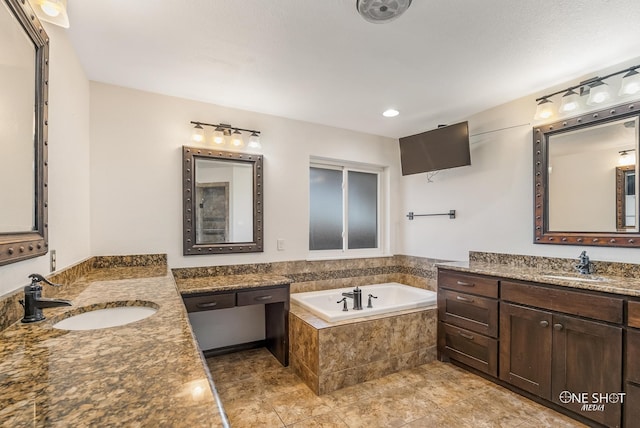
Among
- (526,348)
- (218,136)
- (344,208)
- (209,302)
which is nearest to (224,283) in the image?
(209,302)

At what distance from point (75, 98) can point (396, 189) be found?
328 cm

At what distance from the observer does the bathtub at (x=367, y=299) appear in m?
2.54

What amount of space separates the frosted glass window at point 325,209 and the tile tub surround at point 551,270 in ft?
4.42

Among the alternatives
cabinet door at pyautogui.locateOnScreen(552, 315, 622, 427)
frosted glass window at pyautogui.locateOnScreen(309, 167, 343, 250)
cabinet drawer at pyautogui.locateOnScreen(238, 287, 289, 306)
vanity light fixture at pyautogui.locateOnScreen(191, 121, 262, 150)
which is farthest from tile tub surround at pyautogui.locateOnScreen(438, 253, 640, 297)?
vanity light fixture at pyautogui.locateOnScreen(191, 121, 262, 150)

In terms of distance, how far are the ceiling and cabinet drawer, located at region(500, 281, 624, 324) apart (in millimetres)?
1577

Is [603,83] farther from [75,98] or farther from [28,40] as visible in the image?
[75,98]

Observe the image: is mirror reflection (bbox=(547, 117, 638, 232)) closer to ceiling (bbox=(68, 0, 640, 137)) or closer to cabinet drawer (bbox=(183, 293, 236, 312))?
ceiling (bbox=(68, 0, 640, 137))

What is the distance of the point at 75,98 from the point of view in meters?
1.98

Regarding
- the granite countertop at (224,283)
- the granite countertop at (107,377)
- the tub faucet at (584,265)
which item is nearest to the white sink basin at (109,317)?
the granite countertop at (107,377)

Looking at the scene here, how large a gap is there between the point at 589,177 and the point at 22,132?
3.42 metres

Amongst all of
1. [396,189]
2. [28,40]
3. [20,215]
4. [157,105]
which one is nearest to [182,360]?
[20,215]

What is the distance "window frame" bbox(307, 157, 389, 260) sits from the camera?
350 cm

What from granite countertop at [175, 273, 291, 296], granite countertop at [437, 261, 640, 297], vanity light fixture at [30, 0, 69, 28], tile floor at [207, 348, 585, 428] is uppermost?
vanity light fixture at [30, 0, 69, 28]

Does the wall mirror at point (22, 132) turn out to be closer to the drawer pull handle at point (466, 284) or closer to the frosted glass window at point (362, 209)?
the drawer pull handle at point (466, 284)
